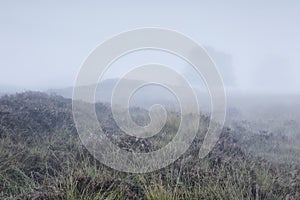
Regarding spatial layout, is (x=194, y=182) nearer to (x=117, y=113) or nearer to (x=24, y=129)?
(x=24, y=129)

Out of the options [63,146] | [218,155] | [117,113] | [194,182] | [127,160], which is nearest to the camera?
[194,182]

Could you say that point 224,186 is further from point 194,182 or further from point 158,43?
point 158,43

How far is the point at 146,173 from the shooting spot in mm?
6121

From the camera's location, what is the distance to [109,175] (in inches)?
221

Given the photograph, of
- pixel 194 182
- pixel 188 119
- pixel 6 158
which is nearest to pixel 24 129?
pixel 6 158

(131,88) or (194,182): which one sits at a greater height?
(131,88)

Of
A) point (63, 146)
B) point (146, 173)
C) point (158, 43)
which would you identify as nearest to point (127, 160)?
point (146, 173)

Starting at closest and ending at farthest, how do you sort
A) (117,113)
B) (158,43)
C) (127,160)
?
(127,160) → (158,43) → (117,113)

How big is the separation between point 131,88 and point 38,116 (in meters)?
23.6

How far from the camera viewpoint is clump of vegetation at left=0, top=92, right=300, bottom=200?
5145 millimetres

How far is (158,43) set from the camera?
9.84 metres

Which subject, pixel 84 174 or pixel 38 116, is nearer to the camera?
pixel 84 174

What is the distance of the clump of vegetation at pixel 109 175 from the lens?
5.14 metres

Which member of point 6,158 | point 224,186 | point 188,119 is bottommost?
point 6,158
